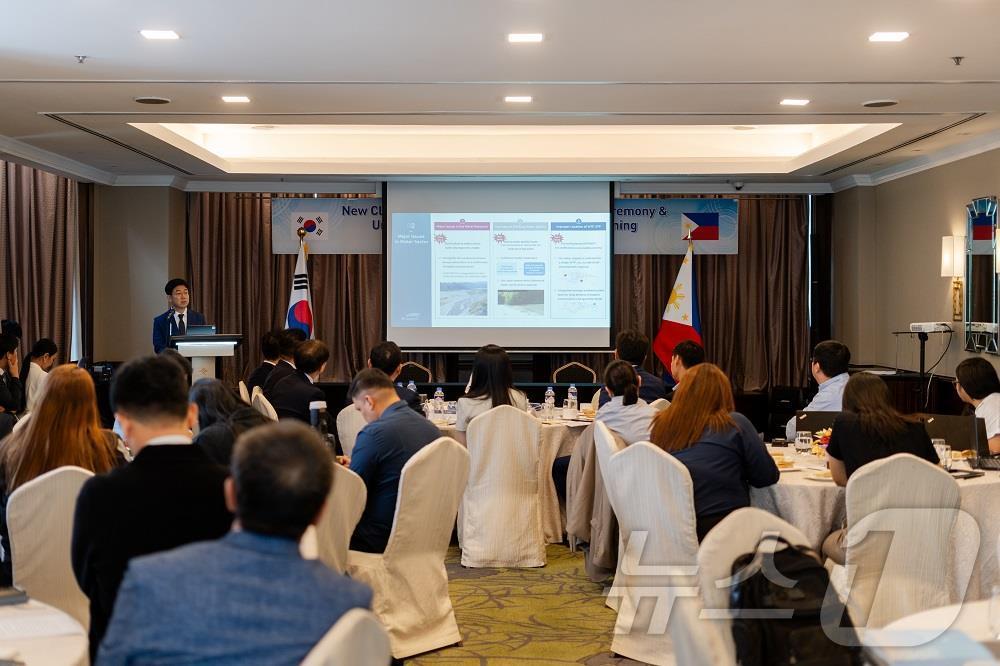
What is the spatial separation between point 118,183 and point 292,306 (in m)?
2.20

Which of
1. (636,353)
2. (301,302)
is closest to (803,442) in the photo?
(636,353)

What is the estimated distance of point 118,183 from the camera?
10.8 m

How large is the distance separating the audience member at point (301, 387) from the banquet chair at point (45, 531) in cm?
260

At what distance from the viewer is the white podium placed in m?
7.60

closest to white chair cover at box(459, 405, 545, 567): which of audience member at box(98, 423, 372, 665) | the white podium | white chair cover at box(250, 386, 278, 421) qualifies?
white chair cover at box(250, 386, 278, 421)

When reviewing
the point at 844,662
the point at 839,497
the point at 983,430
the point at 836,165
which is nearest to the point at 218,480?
the point at 844,662

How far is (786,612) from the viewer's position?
2.59m

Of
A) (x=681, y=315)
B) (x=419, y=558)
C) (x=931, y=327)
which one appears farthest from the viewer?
(x=681, y=315)

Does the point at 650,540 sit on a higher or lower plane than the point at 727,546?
lower

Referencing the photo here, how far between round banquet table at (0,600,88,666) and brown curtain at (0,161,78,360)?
298 inches

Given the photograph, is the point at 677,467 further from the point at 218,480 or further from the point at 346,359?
the point at 346,359

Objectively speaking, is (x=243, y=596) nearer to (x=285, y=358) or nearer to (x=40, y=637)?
(x=40, y=637)

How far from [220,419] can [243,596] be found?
2434mm

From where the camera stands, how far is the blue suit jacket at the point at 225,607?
1.65 metres
